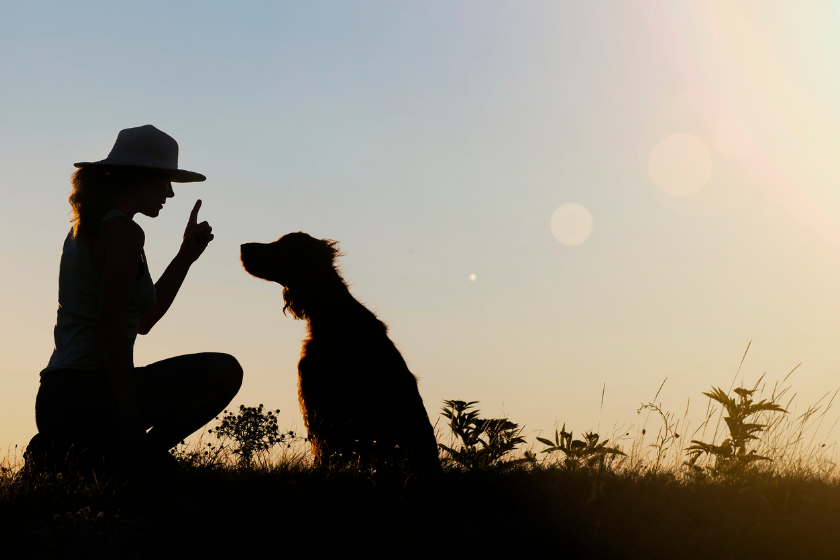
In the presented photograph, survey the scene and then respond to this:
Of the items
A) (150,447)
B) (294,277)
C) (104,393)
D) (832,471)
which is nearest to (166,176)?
(104,393)

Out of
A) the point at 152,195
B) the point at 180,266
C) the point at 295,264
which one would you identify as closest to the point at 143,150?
the point at 152,195

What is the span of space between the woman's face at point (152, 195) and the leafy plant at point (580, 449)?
10.2 feet

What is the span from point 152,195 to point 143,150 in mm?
255

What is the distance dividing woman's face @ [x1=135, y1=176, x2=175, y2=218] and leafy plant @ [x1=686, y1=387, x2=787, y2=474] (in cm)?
408

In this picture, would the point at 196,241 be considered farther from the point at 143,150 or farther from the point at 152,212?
the point at 143,150

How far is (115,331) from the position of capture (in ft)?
12.2

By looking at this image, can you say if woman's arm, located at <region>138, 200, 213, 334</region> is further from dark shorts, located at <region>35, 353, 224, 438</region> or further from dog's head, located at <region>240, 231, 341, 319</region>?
dog's head, located at <region>240, 231, 341, 319</region>

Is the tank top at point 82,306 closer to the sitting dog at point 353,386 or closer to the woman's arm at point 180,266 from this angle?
the woman's arm at point 180,266

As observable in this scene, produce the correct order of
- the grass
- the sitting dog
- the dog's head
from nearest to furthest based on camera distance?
the grass
the sitting dog
the dog's head

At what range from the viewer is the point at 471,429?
5.27 metres

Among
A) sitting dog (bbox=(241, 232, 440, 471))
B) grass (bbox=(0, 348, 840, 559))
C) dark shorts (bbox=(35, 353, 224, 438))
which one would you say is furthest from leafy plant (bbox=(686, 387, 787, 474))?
dark shorts (bbox=(35, 353, 224, 438))

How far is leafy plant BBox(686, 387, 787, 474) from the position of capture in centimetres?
535

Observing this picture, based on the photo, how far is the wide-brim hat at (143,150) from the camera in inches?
159

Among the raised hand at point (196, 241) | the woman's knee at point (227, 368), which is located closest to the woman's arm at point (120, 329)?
the woman's knee at point (227, 368)
